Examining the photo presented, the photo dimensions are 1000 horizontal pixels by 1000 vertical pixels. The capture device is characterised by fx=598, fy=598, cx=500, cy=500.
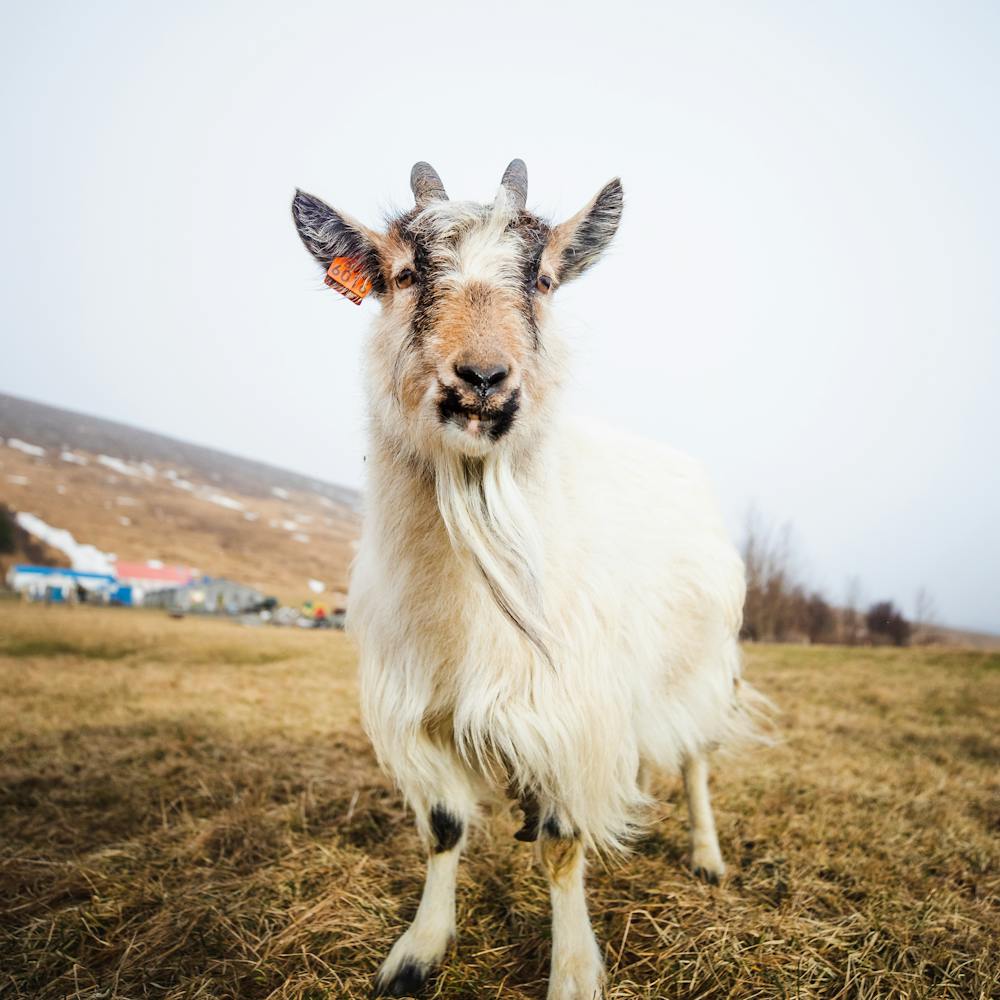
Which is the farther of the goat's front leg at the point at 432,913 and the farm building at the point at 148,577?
the farm building at the point at 148,577

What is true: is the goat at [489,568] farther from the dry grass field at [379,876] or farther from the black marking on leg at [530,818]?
the dry grass field at [379,876]

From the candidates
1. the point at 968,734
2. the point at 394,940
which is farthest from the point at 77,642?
the point at 968,734

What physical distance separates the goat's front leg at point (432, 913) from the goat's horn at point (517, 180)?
9.62 feet

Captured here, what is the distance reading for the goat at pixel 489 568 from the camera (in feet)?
7.70

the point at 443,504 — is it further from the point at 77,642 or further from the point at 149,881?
the point at 77,642

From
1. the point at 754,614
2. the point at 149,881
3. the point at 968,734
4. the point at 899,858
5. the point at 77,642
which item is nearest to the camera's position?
the point at 149,881

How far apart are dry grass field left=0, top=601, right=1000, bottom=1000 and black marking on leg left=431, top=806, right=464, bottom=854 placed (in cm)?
43

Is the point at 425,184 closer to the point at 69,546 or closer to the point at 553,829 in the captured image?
the point at 553,829

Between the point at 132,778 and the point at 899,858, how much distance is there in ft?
17.6

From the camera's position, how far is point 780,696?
9.91 m

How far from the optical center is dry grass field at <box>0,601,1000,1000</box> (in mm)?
2490

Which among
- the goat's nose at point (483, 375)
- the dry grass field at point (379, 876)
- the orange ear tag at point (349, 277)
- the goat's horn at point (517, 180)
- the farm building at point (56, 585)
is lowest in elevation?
the farm building at point (56, 585)

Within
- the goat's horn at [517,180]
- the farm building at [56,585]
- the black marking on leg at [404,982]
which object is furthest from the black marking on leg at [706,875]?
the farm building at [56,585]

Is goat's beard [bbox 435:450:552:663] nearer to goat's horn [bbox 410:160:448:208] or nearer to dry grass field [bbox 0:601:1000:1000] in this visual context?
goat's horn [bbox 410:160:448:208]
